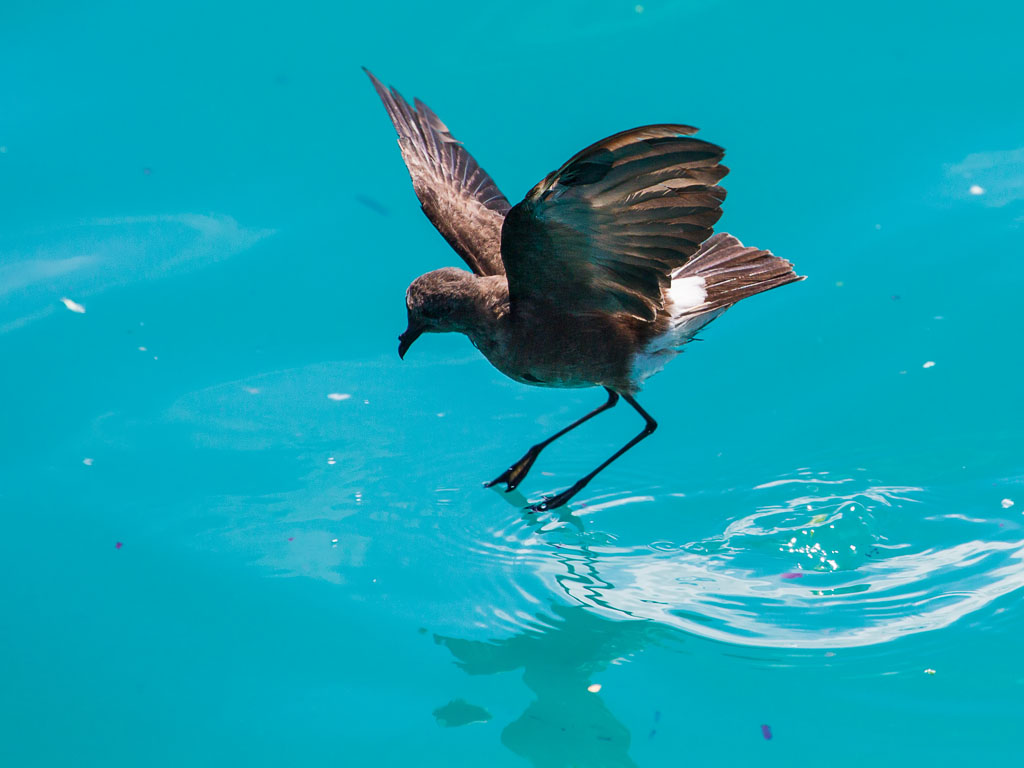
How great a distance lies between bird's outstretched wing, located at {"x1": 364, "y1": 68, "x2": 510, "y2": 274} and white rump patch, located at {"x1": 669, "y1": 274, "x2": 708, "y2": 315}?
73cm

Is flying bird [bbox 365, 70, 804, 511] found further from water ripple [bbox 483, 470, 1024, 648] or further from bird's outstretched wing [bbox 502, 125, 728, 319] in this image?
water ripple [bbox 483, 470, 1024, 648]

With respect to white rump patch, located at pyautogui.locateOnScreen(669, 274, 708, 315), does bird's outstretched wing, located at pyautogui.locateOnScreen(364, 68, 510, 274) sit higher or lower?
higher

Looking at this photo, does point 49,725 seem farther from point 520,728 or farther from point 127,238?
point 127,238

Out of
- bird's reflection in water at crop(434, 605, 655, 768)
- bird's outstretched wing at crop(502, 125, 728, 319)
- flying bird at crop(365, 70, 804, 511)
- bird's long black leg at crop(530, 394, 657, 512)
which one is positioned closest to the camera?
bird's outstretched wing at crop(502, 125, 728, 319)

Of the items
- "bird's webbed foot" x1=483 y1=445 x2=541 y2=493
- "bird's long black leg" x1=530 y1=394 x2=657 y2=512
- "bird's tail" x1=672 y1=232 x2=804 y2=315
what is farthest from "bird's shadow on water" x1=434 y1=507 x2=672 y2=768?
"bird's tail" x1=672 y1=232 x2=804 y2=315

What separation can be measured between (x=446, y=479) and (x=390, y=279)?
1.44 meters

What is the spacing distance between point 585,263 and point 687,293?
727 millimetres

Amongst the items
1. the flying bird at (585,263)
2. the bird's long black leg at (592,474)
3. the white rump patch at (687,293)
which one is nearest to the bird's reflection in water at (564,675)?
the bird's long black leg at (592,474)

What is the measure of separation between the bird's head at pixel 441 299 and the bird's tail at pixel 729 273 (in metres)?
0.88

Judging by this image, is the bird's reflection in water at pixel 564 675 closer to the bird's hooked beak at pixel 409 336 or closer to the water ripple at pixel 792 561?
the water ripple at pixel 792 561

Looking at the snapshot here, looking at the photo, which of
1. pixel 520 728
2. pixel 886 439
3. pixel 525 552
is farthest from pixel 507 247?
pixel 886 439

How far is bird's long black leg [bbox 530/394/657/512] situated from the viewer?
4.86 metres

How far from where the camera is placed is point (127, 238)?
6.27 m

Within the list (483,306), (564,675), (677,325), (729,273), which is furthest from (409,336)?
(564,675)
